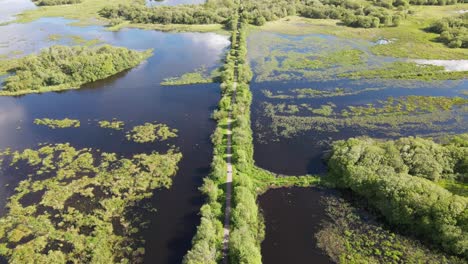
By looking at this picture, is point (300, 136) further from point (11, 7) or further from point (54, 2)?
point (11, 7)

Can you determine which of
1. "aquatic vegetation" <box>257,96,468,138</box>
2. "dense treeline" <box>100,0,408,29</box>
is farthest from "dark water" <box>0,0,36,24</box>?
"aquatic vegetation" <box>257,96,468,138</box>

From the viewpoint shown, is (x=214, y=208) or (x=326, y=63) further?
(x=326, y=63)

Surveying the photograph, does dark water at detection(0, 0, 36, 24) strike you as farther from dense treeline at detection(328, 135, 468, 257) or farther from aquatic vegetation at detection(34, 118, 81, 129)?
dense treeline at detection(328, 135, 468, 257)

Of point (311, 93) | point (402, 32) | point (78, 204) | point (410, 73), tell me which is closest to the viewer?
point (78, 204)

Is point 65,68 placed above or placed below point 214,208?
above

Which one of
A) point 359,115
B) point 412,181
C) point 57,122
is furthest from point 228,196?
point 57,122

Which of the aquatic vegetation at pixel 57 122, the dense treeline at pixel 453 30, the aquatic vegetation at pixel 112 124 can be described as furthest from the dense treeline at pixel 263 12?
the aquatic vegetation at pixel 57 122
